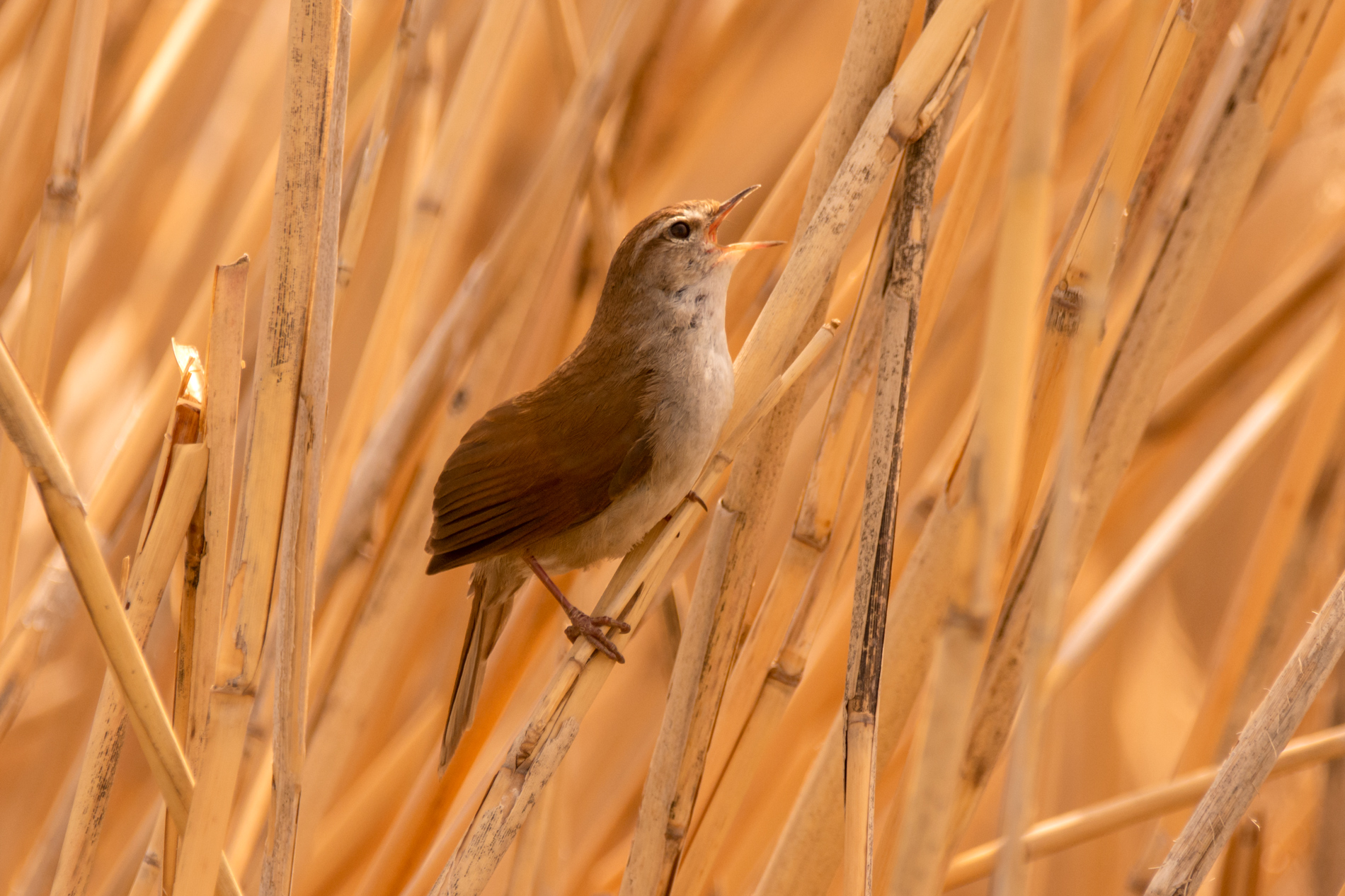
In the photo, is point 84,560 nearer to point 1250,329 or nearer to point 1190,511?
point 1190,511

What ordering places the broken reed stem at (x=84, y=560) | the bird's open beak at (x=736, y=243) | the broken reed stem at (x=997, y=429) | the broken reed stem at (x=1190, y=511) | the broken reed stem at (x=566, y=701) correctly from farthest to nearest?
the broken reed stem at (x=1190, y=511) < the bird's open beak at (x=736, y=243) < the broken reed stem at (x=566, y=701) < the broken reed stem at (x=84, y=560) < the broken reed stem at (x=997, y=429)

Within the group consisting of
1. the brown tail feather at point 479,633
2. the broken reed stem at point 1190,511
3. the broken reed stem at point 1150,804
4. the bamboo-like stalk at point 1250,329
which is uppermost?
the bamboo-like stalk at point 1250,329

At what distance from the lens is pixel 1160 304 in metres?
1.32

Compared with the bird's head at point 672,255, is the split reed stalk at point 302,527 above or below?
below

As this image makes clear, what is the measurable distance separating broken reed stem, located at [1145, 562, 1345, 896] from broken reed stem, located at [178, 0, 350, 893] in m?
0.97

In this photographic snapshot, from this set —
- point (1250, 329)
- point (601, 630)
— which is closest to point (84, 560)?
point (601, 630)

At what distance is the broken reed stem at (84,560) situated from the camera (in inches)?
37.5

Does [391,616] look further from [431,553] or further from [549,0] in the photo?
[549,0]

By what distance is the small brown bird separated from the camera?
158cm

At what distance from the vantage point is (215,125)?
8.17 feet

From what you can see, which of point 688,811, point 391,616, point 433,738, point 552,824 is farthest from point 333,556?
point 688,811

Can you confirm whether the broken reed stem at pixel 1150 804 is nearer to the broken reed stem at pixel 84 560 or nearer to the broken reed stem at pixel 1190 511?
the broken reed stem at pixel 1190 511

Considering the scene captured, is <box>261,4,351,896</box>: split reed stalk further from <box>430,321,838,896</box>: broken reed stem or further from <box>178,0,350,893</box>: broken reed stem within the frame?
<box>430,321,838,896</box>: broken reed stem

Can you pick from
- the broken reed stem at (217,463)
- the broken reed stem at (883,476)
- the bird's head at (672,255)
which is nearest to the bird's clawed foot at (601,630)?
the broken reed stem at (883,476)
